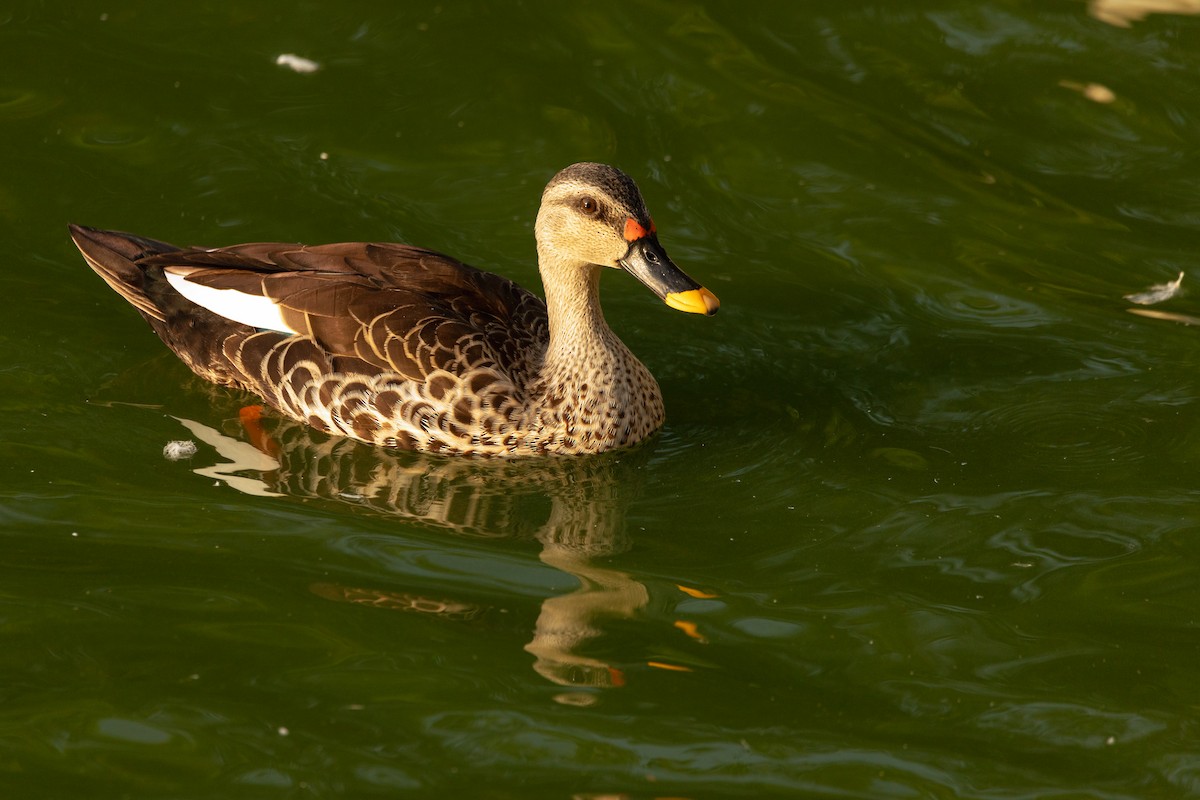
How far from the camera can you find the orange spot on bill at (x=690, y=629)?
20.6ft

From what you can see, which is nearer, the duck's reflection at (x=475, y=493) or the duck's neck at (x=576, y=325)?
the duck's reflection at (x=475, y=493)

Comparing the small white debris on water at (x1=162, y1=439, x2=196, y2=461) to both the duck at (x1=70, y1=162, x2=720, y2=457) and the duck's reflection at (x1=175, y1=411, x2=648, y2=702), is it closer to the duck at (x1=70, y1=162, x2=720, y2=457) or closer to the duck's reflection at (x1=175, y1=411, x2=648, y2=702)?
the duck's reflection at (x1=175, y1=411, x2=648, y2=702)

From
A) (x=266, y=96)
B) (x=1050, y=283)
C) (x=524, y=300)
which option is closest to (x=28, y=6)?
(x=266, y=96)

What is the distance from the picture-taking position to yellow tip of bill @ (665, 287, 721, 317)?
7398 millimetres

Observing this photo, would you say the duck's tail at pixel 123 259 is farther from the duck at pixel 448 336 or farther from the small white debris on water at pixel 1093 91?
the small white debris on water at pixel 1093 91

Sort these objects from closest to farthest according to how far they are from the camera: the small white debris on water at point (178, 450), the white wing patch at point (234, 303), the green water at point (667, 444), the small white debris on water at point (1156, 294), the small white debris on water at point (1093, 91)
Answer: the green water at point (667, 444), the small white debris on water at point (178, 450), the white wing patch at point (234, 303), the small white debris on water at point (1156, 294), the small white debris on water at point (1093, 91)

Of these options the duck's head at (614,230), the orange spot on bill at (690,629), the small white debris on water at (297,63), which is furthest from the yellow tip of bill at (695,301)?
the small white debris on water at (297,63)

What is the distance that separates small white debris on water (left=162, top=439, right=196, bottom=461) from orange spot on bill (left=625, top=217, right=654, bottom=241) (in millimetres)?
2194

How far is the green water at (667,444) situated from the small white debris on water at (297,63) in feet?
0.32

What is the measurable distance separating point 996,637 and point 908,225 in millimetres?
4172

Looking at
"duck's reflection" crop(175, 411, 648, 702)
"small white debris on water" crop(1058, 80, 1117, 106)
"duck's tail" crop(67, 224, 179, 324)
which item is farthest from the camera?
"small white debris on water" crop(1058, 80, 1117, 106)

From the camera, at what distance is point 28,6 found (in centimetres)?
1146

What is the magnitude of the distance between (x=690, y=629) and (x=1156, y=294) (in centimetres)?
435

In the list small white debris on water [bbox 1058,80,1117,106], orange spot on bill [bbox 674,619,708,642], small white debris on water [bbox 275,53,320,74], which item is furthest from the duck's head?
small white debris on water [bbox 1058,80,1117,106]
